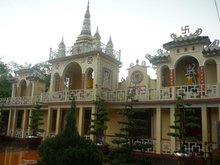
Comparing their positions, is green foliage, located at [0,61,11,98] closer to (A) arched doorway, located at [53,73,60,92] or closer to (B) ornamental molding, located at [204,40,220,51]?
(A) arched doorway, located at [53,73,60,92]

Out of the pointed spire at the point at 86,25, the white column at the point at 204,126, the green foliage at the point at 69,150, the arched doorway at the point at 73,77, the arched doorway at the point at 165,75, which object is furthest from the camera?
the pointed spire at the point at 86,25

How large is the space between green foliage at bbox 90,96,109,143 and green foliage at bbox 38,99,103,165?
24.0 ft

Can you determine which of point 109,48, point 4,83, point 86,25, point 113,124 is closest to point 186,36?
point 109,48

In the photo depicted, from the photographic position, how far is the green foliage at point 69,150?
22.7ft

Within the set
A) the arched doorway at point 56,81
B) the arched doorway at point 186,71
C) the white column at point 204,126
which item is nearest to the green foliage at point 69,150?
the white column at point 204,126

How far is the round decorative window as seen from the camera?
59.9ft

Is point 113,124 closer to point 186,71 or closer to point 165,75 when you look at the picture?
point 165,75

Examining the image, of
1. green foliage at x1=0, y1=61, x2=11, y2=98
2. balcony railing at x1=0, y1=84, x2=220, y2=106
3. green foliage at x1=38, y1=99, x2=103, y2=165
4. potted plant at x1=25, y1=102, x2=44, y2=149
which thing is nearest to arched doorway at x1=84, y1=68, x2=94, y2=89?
balcony railing at x1=0, y1=84, x2=220, y2=106

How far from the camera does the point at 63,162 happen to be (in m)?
6.86

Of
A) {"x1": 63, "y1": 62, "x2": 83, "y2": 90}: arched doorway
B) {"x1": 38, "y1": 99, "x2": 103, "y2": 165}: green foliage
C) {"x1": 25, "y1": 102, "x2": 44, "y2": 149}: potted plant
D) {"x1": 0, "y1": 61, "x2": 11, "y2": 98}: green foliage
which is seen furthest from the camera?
{"x1": 0, "y1": 61, "x2": 11, "y2": 98}: green foliage

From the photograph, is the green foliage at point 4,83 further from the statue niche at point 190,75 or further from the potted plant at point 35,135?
the statue niche at point 190,75

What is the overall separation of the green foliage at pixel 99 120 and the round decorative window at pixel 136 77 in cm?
310

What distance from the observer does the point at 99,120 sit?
15.3 metres

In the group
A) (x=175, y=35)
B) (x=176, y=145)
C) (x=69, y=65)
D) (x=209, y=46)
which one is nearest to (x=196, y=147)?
(x=176, y=145)
